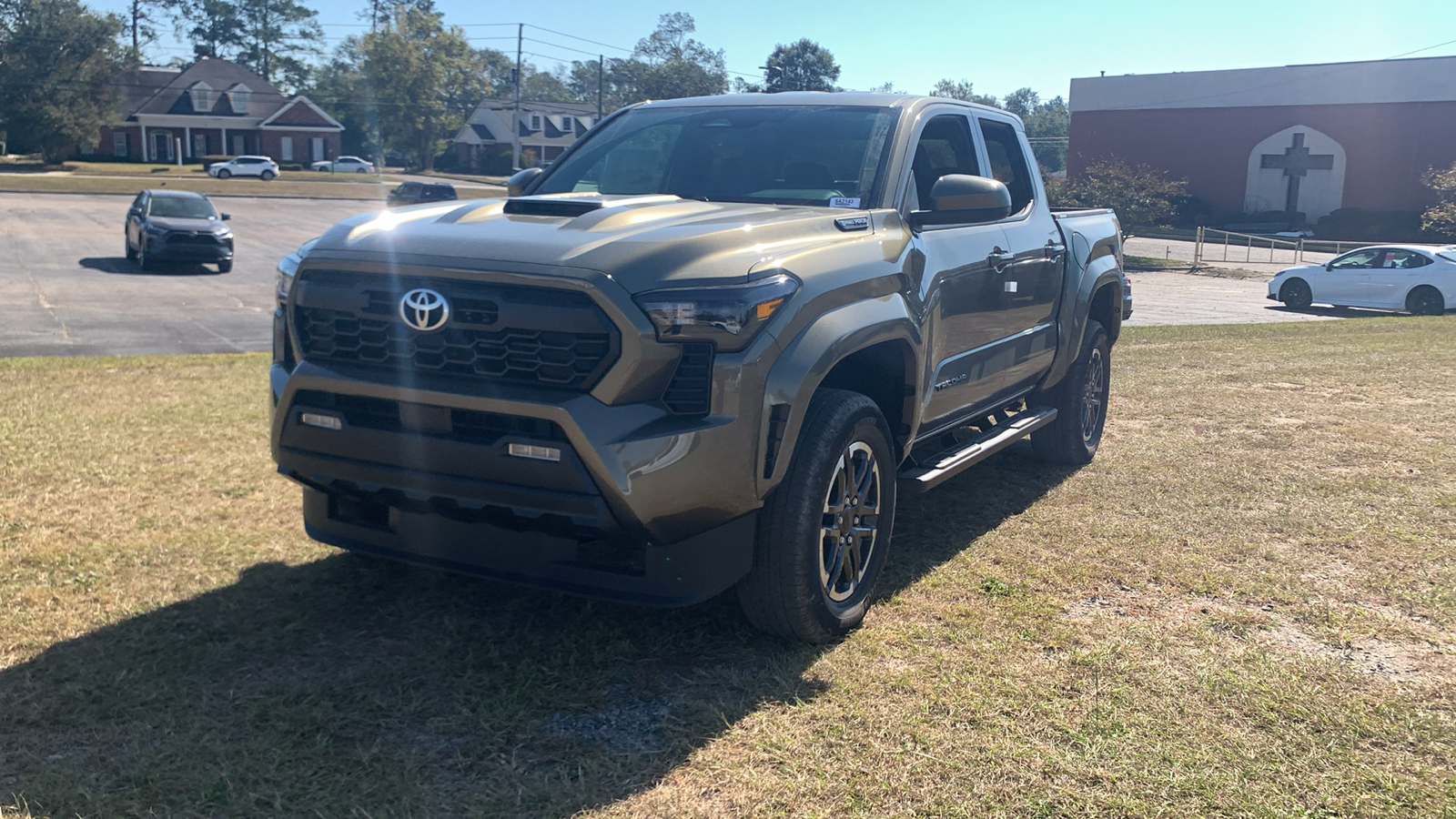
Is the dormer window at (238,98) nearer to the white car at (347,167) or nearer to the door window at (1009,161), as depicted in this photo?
the white car at (347,167)

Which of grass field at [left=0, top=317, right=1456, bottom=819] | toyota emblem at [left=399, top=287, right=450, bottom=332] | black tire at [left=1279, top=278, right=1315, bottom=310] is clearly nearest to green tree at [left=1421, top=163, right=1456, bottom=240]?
black tire at [left=1279, top=278, right=1315, bottom=310]

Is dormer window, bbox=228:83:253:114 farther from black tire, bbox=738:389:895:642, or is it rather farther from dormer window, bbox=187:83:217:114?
black tire, bbox=738:389:895:642

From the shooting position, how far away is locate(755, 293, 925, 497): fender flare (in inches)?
148

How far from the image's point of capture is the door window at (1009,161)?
6.30 m

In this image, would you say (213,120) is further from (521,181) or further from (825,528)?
(825,528)

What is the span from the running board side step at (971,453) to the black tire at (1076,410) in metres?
0.22

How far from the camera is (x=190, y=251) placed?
2323 centimetres

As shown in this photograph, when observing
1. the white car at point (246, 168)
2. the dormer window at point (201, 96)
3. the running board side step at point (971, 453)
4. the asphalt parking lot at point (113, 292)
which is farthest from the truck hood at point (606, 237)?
the dormer window at point (201, 96)

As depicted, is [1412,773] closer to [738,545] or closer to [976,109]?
[738,545]

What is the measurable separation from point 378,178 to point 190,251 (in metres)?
52.9

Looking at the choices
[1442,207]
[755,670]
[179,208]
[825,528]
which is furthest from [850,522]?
[1442,207]

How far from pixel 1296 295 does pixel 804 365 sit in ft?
76.9

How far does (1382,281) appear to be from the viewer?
2338cm

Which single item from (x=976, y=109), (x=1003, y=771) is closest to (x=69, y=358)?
(x=976, y=109)
